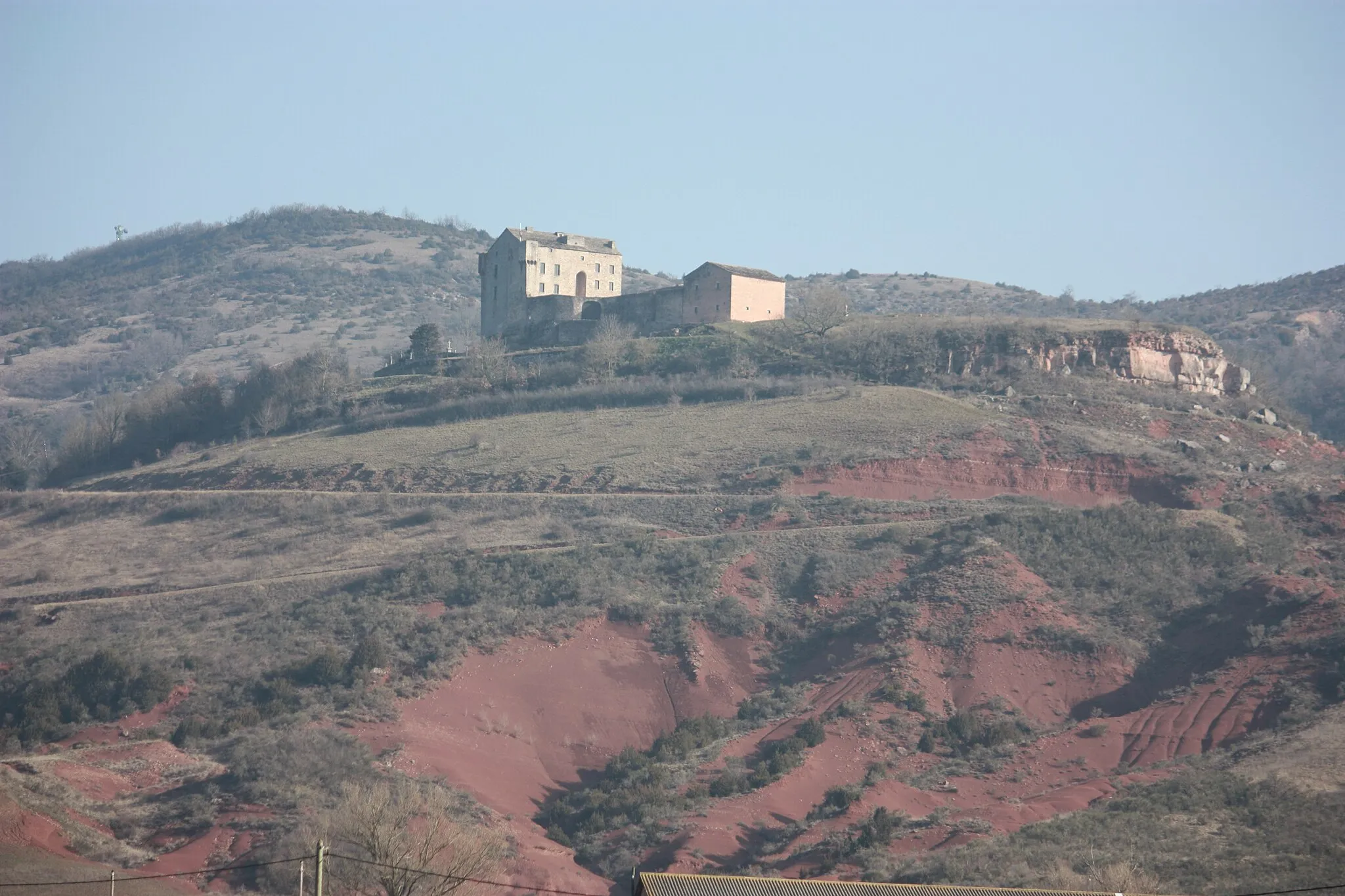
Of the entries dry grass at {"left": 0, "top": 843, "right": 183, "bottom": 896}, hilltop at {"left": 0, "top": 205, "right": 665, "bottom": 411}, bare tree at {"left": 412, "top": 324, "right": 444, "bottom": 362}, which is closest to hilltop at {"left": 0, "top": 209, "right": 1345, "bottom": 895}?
dry grass at {"left": 0, "top": 843, "right": 183, "bottom": 896}

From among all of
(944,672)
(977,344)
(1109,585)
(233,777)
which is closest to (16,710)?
(233,777)

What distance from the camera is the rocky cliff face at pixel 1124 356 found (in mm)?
65500

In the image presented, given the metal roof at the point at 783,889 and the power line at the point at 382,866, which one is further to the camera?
the power line at the point at 382,866

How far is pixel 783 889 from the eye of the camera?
22141mm

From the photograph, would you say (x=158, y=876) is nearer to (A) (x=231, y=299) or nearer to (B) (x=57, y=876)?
(B) (x=57, y=876)

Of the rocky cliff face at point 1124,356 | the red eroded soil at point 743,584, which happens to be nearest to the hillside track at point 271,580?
the red eroded soil at point 743,584

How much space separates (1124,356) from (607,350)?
2383 cm

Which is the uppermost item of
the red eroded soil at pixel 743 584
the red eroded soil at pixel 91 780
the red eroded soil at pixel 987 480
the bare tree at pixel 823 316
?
the bare tree at pixel 823 316

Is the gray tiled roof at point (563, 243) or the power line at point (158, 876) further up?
the gray tiled roof at point (563, 243)

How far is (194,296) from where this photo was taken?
14238cm

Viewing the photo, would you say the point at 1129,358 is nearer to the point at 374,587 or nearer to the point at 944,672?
the point at 944,672

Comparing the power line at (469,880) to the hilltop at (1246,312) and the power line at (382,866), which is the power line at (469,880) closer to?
the power line at (382,866)

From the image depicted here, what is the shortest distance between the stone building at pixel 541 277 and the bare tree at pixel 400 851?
50770 millimetres

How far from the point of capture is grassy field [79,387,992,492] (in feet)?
187
